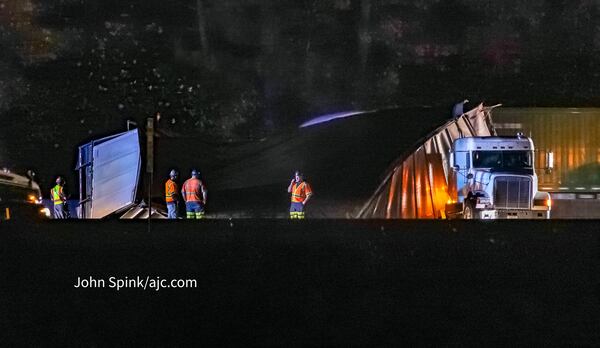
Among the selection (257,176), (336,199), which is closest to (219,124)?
(257,176)

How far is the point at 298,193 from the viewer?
533 cm

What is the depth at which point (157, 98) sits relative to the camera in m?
5.39

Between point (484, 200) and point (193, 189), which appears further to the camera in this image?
point (484, 200)

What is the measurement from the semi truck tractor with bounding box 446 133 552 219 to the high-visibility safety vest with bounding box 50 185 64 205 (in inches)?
137

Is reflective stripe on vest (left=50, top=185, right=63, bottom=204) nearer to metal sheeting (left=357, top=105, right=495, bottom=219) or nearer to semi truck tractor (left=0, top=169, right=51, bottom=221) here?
semi truck tractor (left=0, top=169, right=51, bottom=221)

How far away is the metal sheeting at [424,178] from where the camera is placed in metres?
5.38

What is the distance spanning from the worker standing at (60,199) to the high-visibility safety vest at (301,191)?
204 cm

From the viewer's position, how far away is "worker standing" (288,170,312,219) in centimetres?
532

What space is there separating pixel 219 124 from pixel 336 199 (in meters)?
1.24

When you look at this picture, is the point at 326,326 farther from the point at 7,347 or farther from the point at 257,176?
the point at 7,347

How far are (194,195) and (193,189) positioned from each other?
0.05 meters

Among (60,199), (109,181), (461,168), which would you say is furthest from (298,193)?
(60,199)

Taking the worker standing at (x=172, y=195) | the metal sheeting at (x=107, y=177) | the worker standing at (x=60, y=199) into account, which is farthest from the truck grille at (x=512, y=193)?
the worker standing at (x=60, y=199)

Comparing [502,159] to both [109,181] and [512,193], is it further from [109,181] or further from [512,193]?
[109,181]
